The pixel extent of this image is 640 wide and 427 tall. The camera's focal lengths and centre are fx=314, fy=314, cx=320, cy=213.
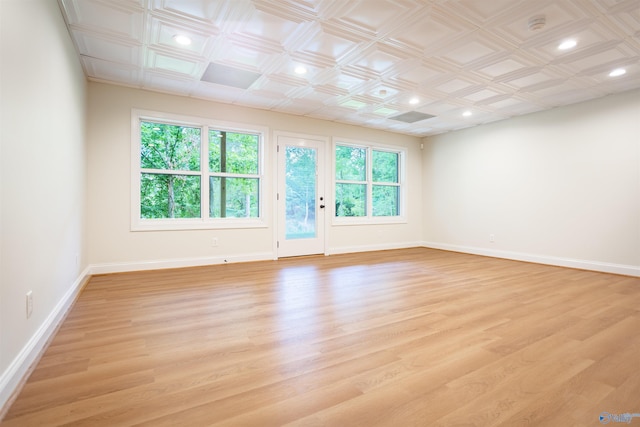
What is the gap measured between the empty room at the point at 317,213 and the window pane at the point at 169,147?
0.03m

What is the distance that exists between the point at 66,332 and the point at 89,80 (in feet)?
10.7

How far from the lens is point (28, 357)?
5.66ft

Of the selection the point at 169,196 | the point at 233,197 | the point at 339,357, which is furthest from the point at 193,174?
the point at 339,357

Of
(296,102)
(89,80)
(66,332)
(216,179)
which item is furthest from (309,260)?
(89,80)

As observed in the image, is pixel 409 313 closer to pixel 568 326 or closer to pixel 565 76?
pixel 568 326

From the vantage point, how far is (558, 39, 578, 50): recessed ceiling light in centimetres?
296

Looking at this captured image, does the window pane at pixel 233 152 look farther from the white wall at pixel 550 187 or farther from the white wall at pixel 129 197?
the white wall at pixel 550 187

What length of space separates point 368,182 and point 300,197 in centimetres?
164

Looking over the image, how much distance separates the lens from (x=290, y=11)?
2.59m

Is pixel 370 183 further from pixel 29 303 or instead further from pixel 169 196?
pixel 29 303

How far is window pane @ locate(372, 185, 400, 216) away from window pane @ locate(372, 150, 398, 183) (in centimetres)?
18

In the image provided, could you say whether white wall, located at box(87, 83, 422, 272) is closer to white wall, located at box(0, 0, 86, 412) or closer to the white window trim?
the white window trim

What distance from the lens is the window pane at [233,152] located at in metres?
4.90

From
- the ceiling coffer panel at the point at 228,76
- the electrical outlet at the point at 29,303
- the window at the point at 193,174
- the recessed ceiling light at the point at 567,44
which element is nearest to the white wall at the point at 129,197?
the window at the point at 193,174
